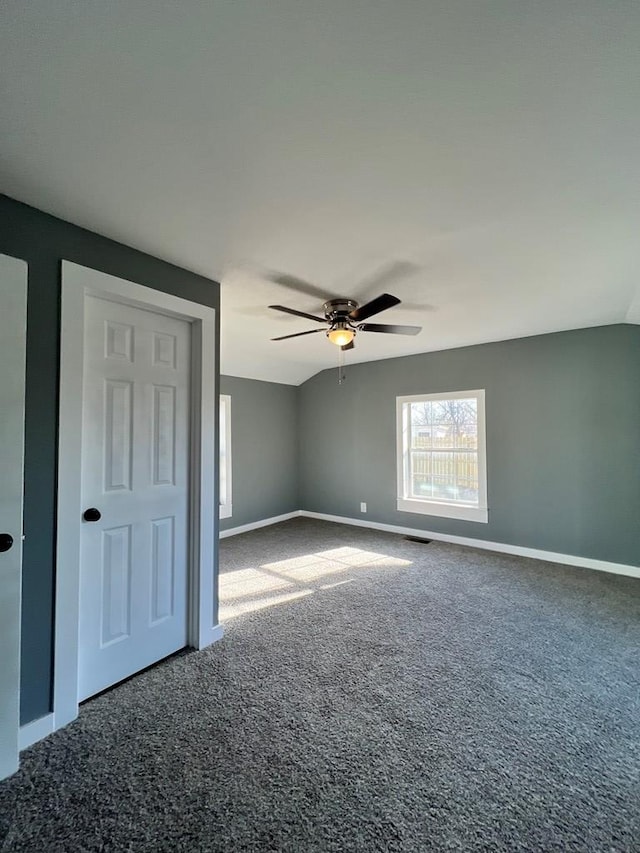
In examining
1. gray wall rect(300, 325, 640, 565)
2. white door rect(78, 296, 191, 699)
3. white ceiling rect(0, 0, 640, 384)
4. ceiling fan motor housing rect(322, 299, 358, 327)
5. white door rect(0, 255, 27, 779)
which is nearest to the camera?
white ceiling rect(0, 0, 640, 384)

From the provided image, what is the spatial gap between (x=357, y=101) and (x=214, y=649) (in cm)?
285

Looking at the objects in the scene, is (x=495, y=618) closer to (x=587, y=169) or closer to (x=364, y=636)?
(x=364, y=636)

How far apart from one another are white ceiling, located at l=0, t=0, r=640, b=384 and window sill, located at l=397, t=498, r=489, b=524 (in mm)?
2956

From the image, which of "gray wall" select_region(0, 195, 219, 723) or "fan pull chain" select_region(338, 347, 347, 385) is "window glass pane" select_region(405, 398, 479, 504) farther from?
"gray wall" select_region(0, 195, 219, 723)

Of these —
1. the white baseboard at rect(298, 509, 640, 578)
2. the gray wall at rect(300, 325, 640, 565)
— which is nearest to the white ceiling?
the gray wall at rect(300, 325, 640, 565)

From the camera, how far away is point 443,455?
484 centimetres

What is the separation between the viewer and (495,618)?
2779 mm

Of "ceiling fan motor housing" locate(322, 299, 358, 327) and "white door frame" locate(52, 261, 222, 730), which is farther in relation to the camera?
"ceiling fan motor housing" locate(322, 299, 358, 327)

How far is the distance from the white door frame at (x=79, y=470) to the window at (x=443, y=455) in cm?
326

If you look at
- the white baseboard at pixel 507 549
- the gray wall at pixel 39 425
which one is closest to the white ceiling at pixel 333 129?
the gray wall at pixel 39 425

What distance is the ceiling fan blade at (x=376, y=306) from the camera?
2314 millimetres

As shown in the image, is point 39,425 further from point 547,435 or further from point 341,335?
point 547,435

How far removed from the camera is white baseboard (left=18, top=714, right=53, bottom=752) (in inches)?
64.5

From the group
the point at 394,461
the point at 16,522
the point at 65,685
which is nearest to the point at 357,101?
the point at 16,522
